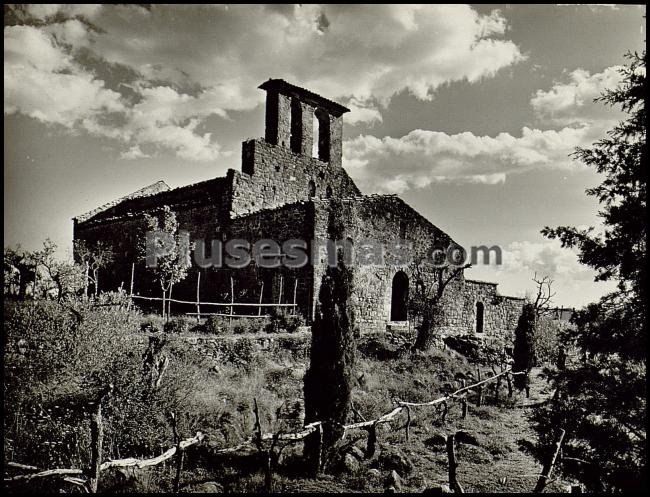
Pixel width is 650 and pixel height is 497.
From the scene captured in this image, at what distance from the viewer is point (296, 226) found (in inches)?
729

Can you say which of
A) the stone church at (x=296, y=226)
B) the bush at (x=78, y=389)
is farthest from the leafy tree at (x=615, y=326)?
the stone church at (x=296, y=226)

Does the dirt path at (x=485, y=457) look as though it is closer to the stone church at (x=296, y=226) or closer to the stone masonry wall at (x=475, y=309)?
the stone church at (x=296, y=226)

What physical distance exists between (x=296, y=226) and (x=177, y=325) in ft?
20.0

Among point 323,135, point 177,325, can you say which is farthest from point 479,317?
point 177,325

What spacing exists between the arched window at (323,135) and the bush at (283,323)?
1072 centimetres

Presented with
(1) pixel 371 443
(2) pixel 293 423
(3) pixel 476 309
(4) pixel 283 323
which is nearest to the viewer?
(1) pixel 371 443

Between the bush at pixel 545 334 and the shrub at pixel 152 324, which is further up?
the shrub at pixel 152 324

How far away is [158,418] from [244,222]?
11169 millimetres

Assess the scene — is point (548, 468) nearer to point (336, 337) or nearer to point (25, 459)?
point (336, 337)

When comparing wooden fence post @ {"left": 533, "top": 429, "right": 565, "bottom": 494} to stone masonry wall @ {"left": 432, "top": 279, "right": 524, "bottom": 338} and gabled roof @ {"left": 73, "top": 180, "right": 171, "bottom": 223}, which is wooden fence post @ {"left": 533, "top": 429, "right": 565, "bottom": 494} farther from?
gabled roof @ {"left": 73, "top": 180, "right": 171, "bottom": 223}

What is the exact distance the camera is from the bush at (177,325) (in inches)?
561

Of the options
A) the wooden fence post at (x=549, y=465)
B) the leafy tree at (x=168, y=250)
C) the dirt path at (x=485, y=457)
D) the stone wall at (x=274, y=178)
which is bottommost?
the dirt path at (x=485, y=457)

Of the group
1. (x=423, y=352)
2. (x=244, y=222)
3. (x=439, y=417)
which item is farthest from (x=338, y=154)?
(x=439, y=417)

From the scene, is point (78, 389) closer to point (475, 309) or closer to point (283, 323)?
point (283, 323)
